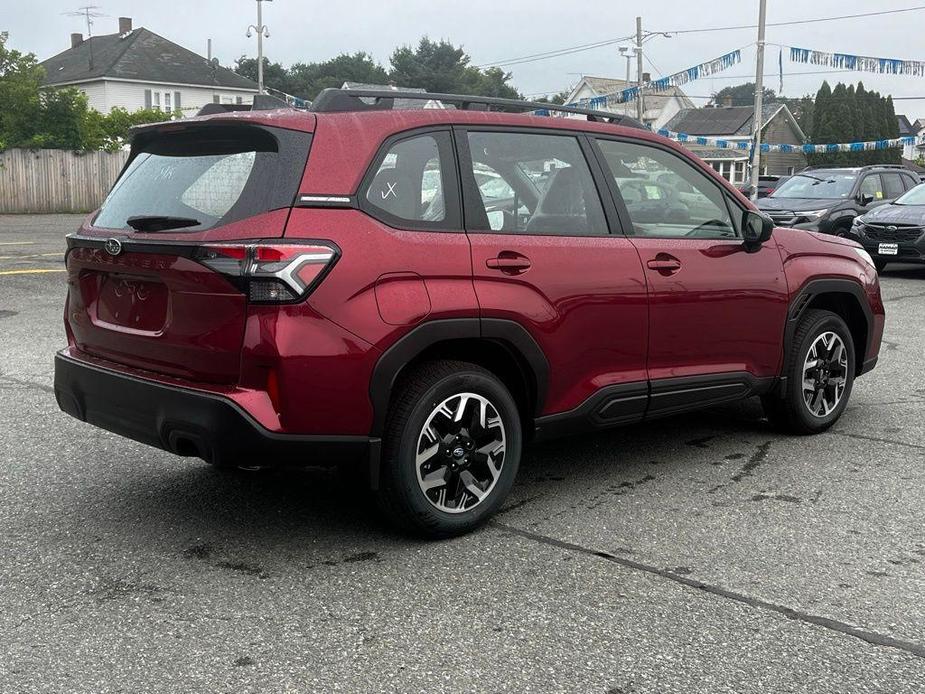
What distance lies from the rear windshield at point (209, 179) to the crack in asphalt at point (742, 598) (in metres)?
1.70

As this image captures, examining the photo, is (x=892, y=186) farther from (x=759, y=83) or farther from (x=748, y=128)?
(x=748, y=128)

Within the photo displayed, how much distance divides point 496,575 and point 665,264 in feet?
5.99

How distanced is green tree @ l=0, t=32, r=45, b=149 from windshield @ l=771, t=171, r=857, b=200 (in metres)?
25.3

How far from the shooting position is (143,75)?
62.3 metres

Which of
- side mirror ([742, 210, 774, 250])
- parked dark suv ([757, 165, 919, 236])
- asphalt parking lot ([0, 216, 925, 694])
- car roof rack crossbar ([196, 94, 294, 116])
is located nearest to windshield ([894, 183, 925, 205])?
parked dark suv ([757, 165, 919, 236])

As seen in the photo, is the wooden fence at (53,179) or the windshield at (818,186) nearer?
the windshield at (818,186)

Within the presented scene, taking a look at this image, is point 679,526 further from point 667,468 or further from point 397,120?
point 397,120

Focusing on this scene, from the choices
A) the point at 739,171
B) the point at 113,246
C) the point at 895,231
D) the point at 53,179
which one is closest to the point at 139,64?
the point at 53,179

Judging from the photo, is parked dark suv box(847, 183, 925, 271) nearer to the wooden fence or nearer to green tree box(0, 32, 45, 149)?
the wooden fence

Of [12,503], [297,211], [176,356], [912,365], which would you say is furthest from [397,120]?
[912,365]

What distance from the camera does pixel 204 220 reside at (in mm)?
4059

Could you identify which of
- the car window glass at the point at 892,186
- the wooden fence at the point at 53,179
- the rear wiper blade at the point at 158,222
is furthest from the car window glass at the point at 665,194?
the wooden fence at the point at 53,179

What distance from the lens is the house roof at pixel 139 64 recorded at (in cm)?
6253

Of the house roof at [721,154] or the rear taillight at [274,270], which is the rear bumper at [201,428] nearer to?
the rear taillight at [274,270]
